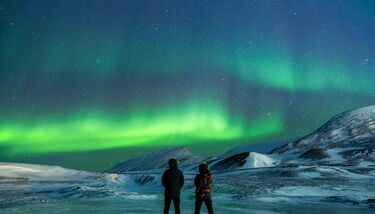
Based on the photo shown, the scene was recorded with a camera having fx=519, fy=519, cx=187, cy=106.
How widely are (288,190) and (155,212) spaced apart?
110 ft

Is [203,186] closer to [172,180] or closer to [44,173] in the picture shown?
[172,180]

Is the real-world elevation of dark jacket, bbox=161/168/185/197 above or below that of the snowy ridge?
below

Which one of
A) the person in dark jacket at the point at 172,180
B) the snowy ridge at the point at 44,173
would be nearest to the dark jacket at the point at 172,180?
the person in dark jacket at the point at 172,180

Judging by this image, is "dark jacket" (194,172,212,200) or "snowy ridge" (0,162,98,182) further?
"snowy ridge" (0,162,98,182)

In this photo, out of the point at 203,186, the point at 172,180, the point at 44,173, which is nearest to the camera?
the point at 172,180

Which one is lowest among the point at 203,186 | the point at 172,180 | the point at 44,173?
the point at 203,186

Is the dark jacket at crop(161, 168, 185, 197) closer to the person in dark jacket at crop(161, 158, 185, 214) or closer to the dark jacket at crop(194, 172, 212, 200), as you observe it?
the person in dark jacket at crop(161, 158, 185, 214)

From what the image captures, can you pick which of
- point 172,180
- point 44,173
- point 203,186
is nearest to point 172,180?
point 172,180

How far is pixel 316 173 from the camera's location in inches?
4956

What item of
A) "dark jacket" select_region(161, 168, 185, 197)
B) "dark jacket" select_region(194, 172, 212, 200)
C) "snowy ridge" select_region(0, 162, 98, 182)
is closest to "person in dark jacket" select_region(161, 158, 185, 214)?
"dark jacket" select_region(161, 168, 185, 197)

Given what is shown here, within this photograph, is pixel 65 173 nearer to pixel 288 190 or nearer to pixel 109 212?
pixel 288 190

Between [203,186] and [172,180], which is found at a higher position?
[172,180]

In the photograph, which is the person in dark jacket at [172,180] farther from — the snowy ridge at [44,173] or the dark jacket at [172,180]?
the snowy ridge at [44,173]

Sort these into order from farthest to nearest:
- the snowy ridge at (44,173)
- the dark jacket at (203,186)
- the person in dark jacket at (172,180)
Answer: the snowy ridge at (44,173)
the dark jacket at (203,186)
the person in dark jacket at (172,180)
